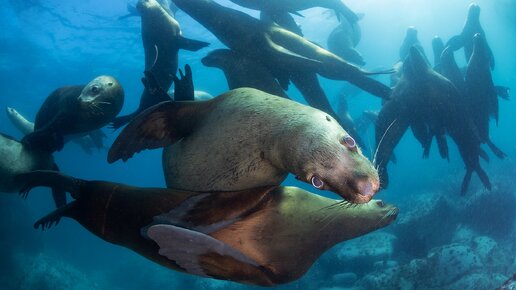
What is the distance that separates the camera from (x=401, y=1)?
3725 cm

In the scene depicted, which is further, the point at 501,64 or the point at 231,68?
the point at 501,64

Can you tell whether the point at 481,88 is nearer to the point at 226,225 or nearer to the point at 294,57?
the point at 294,57

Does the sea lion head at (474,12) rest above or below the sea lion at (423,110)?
above

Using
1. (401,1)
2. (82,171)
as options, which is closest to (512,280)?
(401,1)

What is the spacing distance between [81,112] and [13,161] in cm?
93

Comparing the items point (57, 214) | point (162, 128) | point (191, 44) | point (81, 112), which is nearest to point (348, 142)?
point (162, 128)

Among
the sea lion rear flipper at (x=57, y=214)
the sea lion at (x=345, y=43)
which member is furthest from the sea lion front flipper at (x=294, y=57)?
the sea lion at (x=345, y=43)

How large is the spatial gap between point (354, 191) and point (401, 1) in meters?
41.8

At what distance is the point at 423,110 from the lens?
Result: 5922 millimetres

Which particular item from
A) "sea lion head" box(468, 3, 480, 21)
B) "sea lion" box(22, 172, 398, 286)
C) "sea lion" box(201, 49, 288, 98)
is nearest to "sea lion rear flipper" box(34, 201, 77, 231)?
"sea lion" box(22, 172, 398, 286)

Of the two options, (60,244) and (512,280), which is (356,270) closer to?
(512,280)

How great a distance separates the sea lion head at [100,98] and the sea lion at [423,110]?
4109 mm

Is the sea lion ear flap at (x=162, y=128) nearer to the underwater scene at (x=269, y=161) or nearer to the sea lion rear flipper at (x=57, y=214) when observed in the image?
the underwater scene at (x=269, y=161)

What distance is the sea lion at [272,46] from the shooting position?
16.7 ft
